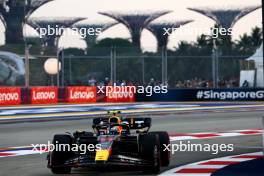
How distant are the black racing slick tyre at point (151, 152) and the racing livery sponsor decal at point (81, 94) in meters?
24.8

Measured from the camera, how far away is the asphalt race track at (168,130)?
1176 centimetres

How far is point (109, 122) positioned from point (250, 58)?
2748 centimetres

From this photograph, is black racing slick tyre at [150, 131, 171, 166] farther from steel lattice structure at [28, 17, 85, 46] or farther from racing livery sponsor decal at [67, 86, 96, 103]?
steel lattice structure at [28, 17, 85, 46]

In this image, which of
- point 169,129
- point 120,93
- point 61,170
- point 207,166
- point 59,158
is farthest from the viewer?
point 120,93

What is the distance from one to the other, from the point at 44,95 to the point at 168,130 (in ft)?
54.8

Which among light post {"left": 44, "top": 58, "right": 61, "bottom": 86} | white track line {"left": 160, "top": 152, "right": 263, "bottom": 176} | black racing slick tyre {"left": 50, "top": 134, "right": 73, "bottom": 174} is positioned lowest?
white track line {"left": 160, "top": 152, "right": 263, "bottom": 176}

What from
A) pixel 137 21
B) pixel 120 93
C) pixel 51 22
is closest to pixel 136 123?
pixel 120 93

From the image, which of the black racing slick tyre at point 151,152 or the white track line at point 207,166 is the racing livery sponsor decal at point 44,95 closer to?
the white track line at point 207,166

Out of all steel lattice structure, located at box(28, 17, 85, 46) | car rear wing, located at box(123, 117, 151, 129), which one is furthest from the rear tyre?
steel lattice structure, located at box(28, 17, 85, 46)

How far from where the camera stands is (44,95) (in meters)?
35.0

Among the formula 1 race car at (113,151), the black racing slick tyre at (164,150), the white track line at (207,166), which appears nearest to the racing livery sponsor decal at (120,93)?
the white track line at (207,166)

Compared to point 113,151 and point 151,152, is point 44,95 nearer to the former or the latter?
point 113,151

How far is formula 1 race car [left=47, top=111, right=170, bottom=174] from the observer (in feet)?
33.9

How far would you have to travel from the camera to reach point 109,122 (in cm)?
1149
